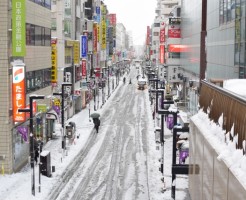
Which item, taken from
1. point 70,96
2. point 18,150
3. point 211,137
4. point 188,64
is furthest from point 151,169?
point 188,64

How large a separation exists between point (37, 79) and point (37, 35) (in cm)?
363

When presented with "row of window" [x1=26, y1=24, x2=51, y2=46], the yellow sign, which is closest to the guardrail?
"row of window" [x1=26, y1=24, x2=51, y2=46]

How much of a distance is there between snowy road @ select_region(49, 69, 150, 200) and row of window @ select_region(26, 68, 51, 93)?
655 cm

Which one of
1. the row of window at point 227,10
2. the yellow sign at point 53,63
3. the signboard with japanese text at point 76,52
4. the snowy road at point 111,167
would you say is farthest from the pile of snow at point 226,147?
the signboard with japanese text at point 76,52

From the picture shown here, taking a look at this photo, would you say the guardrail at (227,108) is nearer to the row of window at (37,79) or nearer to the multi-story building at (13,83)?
the multi-story building at (13,83)

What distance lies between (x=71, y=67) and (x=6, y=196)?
37765mm

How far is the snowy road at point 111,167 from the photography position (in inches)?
1101

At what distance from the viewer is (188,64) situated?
77.5 metres

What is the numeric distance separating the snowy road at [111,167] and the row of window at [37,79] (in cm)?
655

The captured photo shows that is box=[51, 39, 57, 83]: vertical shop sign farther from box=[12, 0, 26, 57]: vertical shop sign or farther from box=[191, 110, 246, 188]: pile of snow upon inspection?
box=[191, 110, 246, 188]: pile of snow

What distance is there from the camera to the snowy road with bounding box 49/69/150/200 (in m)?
28.0

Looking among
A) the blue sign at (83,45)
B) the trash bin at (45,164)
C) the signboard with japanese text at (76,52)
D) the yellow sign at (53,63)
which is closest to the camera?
the trash bin at (45,164)

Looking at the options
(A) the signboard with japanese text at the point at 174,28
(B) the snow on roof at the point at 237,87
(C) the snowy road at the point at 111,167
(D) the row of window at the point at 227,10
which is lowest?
(C) the snowy road at the point at 111,167

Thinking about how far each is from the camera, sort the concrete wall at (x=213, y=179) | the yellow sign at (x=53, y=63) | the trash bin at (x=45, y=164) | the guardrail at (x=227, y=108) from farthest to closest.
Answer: the yellow sign at (x=53, y=63), the trash bin at (x=45, y=164), the guardrail at (x=227, y=108), the concrete wall at (x=213, y=179)
